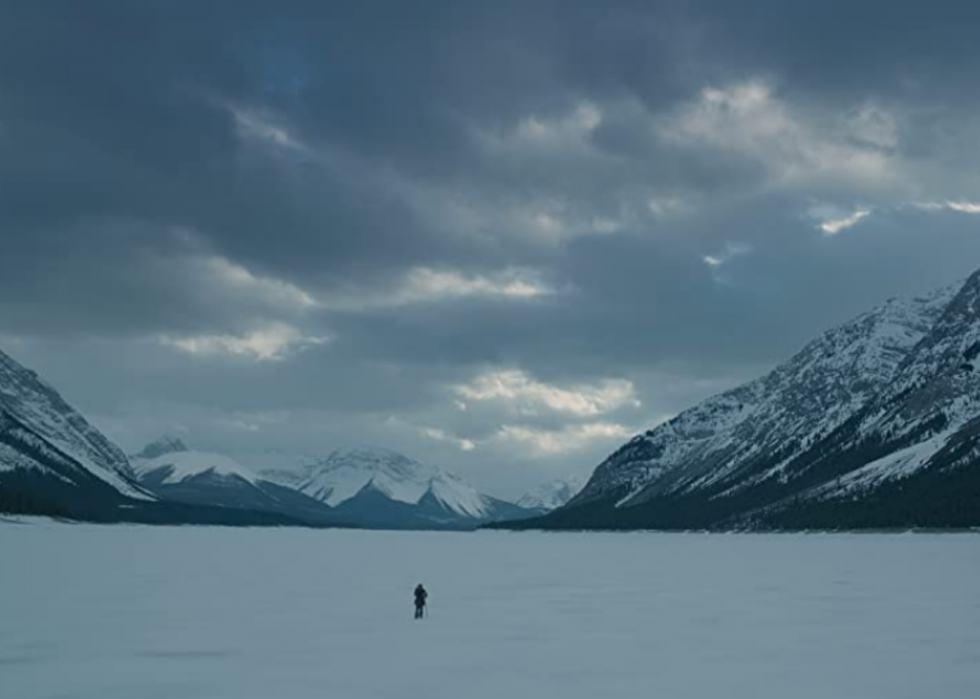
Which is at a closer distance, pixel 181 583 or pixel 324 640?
pixel 324 640

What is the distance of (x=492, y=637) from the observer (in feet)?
142

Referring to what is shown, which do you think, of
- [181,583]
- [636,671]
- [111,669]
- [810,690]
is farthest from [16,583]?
[810,690]

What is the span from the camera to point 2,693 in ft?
96.0

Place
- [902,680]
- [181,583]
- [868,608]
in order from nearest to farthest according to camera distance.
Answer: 1. [902,680]
2. [868,608]
3. [181,583]

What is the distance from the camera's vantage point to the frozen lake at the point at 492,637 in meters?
31.0

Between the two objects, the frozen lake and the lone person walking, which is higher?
the lone person walking

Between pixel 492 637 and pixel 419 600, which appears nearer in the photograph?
pixel 492 637

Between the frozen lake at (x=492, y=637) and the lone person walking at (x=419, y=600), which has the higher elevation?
the lone person walking at (x=419, y=600)

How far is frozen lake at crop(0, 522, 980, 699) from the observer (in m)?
31.0

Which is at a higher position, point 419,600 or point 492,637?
point 419,600

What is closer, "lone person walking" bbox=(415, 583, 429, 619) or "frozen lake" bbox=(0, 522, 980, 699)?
"frozen lake" bbox=(0, 522, 980, 699)

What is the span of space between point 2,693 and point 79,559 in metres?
80.6

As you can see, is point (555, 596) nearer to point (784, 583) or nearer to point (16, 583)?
point (784, 583)

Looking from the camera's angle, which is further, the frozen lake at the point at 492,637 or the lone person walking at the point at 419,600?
the lone person walking at the point at 419,600
